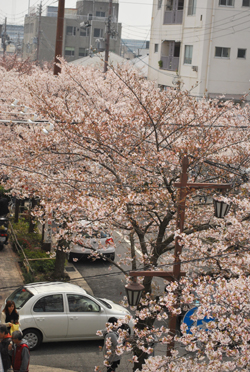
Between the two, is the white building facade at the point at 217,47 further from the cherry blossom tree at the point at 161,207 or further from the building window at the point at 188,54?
the cherry blossom tree at the point at 161,207

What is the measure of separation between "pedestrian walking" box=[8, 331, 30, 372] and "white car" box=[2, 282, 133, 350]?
6.30 feet

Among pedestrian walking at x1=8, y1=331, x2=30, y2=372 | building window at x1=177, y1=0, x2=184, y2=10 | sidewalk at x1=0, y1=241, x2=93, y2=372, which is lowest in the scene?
sidewalk at x1=0, y1=241, x2=93, y2=372

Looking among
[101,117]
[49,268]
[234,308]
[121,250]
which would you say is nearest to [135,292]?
[234,308]

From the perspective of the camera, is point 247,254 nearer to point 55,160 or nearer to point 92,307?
point 92,307

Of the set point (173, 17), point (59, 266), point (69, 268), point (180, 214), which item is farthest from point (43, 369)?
point (173, 17)

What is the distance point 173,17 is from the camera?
30.6 m

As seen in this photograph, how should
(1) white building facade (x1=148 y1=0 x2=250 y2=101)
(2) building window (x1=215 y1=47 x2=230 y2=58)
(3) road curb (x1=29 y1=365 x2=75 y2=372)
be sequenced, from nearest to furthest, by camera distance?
(3) road curb (x1=29 y1=365 x2=75 y2=372)
(1) white building facade (x1=148 y1=0 x2=250 y2=101)
(2) building window (x1=215 y1=47 x2=230 y2=58)

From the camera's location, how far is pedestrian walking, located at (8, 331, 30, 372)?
289 inches

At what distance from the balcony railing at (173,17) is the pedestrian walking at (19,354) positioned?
2669 centimetres

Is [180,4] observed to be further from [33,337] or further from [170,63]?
[33,337]

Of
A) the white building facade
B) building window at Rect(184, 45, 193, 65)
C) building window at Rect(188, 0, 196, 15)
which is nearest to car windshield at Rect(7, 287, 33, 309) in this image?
the white building facade

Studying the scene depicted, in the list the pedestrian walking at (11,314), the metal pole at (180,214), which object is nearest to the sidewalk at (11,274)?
the pedestrian walking at (11,314)

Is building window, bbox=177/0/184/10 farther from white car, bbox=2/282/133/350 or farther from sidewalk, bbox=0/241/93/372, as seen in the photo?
white car, bbox=2/282/133/350

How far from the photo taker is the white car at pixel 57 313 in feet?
31.3
